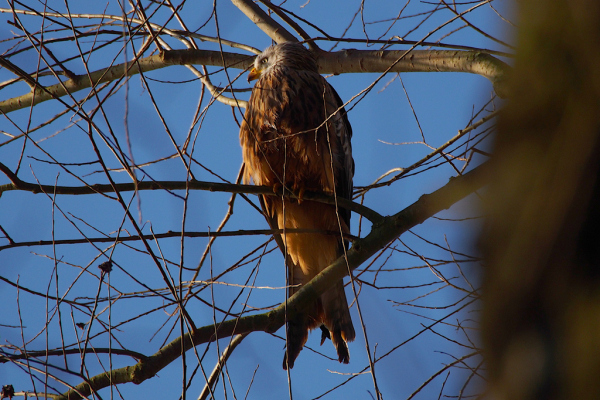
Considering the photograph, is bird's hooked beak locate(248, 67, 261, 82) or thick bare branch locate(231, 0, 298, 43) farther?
bird's hooked beak locate(248, 67, 261, 82)

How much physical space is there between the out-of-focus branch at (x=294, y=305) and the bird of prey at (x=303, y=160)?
2.55 ft

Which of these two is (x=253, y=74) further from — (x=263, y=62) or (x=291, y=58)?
(x=291, y=58)

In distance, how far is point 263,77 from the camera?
4.32 meters

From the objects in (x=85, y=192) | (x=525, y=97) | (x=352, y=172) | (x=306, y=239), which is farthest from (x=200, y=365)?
(x=352, y=172)

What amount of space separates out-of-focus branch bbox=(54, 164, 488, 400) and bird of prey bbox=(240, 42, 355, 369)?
0.78 m

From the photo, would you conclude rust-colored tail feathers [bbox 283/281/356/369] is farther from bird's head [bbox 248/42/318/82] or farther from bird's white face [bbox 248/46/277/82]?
bird's white face [bbox 248/46/277/82]

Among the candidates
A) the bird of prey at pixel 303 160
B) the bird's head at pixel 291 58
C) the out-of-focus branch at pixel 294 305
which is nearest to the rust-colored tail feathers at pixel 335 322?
the bird of prey at pixel 303 160

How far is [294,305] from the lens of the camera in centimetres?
254

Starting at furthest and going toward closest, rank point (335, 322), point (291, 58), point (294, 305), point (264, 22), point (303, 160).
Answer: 1. point (291, 58)
2. point (264, 22)
3. point (303, 160)
4. point (335, 322)
5. point (294, 305)

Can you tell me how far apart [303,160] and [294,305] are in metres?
1.45

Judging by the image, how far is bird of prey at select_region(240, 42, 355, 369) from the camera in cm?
366

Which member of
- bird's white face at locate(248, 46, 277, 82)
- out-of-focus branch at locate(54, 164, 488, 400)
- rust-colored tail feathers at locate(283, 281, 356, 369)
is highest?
bird's white face at locate(248, 46, 277, 82)

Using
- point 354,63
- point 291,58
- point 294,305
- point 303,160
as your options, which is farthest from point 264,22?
point 294,305

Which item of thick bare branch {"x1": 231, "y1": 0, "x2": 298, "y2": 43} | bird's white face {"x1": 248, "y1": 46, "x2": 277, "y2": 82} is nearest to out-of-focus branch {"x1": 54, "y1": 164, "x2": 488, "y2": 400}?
thick bare branch {"x1": 231, "y1": 0, "x2": 298, "y2": 43}
